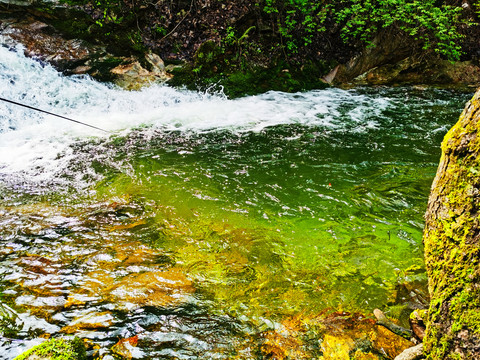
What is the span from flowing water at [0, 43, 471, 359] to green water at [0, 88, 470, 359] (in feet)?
0.06

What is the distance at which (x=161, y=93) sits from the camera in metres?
9.22

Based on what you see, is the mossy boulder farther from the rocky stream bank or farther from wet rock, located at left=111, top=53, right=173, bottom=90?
wet rock, located at left=111, top=53, right=173, bottom=90

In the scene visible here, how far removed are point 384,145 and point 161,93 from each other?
6.48 metres

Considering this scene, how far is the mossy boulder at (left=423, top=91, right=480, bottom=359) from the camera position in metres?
1.65

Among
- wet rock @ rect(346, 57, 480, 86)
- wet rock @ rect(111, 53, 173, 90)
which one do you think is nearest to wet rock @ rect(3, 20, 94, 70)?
wet rock @ rect(111, 53, 173, 90)

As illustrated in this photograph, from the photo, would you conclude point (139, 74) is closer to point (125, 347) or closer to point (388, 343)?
point (125, 347)

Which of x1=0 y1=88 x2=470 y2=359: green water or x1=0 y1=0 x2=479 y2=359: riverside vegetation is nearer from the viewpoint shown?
x1=0 y1=0 x2=479 y2=359: riverside vegetation

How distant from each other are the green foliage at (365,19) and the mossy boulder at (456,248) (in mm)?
9289

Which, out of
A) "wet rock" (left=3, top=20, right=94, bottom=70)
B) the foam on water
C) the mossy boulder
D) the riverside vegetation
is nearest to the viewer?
the mossy boulder

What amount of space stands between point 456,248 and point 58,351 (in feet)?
8.95

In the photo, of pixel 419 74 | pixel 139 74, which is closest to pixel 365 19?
pixel 419 74

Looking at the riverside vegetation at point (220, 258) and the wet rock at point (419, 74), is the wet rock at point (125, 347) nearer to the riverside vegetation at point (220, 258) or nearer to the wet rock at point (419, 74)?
the riverside vegetation at point (220, 258)

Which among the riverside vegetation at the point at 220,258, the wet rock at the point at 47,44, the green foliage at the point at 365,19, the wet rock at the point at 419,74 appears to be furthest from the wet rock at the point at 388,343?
the wet rock at the point at 419,74

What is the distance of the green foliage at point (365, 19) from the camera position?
995 cm
